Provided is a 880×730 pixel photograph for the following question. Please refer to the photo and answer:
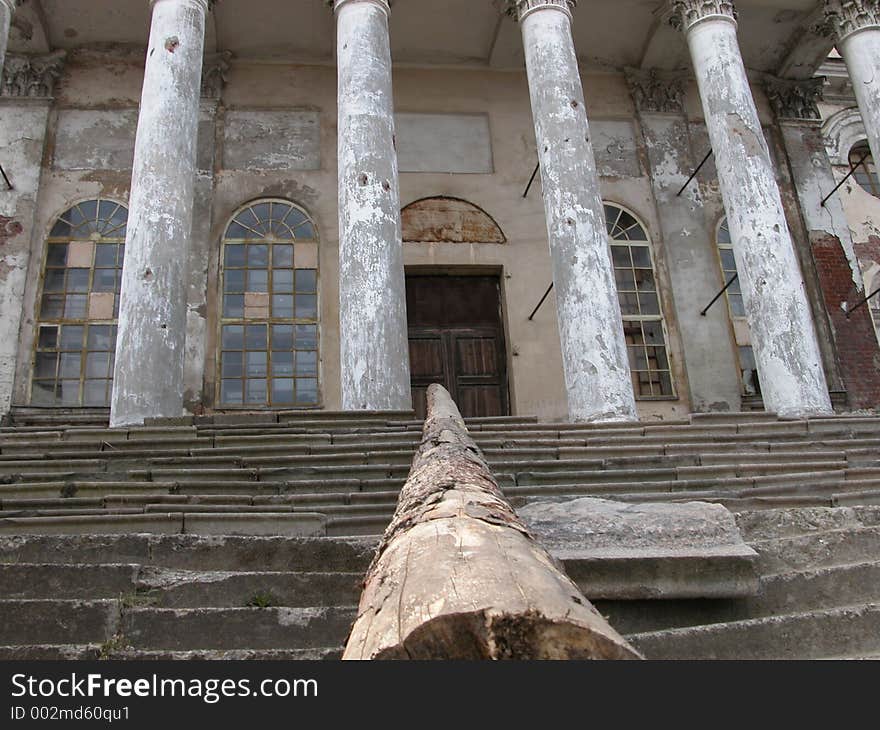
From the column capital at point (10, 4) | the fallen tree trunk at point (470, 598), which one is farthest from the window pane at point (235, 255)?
the fallen tree trunk at point (470, 598)

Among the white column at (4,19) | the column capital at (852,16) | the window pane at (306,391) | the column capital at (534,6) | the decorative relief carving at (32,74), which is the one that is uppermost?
the decorative relief carving at (32,74)

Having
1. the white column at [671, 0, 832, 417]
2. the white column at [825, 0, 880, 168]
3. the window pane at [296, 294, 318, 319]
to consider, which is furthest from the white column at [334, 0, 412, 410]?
the white column at [825, 0, 880, 168]

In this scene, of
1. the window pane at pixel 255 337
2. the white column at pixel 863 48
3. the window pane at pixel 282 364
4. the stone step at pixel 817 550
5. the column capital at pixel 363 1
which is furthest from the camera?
the window pane at pixel 255 337

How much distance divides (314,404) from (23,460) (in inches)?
237

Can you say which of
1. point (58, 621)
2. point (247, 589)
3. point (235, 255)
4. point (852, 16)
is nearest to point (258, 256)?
point (235, 255)

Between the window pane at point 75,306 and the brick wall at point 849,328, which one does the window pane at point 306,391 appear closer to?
the window pane at point 75,306

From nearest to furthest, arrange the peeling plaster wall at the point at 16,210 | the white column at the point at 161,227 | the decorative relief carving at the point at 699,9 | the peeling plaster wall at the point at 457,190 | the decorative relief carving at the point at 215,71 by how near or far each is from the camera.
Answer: the white column at the point at 161,227
the decorative relief carving at the point at 699,9
the peeling plaster wall at the point at 16,210
the peeling plaster wall at the point at 457,190
the decorative relief carving at the point at 215,71

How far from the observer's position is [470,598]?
2051 millimetres

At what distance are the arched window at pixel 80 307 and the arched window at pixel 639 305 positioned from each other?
8504 millimetres

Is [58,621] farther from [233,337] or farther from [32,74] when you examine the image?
[32,74]

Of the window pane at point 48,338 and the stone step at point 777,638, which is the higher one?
the window pane at point 48,338

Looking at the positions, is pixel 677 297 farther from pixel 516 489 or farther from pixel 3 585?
pixel 3 585

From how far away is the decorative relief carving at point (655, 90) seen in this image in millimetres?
15938

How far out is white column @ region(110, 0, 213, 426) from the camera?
29.8 ft
